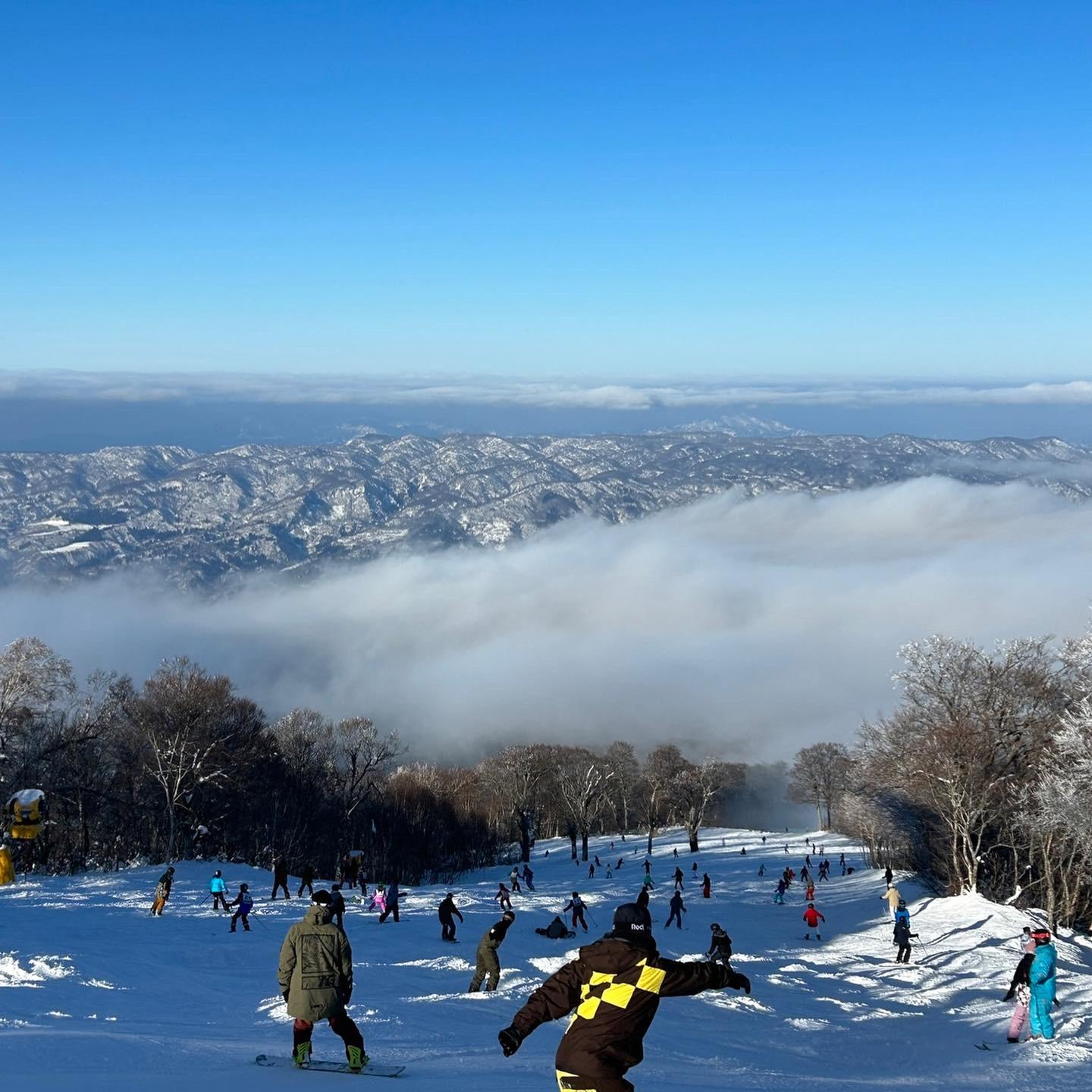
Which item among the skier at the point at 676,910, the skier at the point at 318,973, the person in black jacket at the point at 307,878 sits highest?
the skier at the point at 318,973

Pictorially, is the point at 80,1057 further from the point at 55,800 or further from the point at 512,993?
the point at 55,800

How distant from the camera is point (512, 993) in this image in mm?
18484

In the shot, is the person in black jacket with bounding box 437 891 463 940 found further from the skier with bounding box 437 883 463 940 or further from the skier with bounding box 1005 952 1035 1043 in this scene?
the skier with bounding box 1005 952 1035 1043

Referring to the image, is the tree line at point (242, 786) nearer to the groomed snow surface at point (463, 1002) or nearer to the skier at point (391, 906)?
the groomed snow surface at point (463, 1002)

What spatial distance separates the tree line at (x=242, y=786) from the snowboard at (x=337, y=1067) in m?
36.4

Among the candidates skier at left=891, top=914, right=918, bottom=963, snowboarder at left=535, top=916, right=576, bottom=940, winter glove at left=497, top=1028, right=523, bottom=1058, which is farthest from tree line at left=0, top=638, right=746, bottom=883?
winter glove at left=497, top=1028, right=523, bottom=1058

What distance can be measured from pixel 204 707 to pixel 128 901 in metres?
27.3

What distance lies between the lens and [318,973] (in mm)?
9820

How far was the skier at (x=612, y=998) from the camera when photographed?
259 inches

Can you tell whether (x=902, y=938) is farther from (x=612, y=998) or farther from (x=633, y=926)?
(x=612, y=998)

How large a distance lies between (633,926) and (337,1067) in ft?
17.6

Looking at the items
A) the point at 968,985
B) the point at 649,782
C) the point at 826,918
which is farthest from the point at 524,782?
the point at 968,985

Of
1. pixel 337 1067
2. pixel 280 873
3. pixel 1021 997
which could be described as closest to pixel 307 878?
pixel 280 873

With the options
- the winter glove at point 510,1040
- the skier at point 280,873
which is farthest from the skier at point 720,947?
the skier at point 280,873
